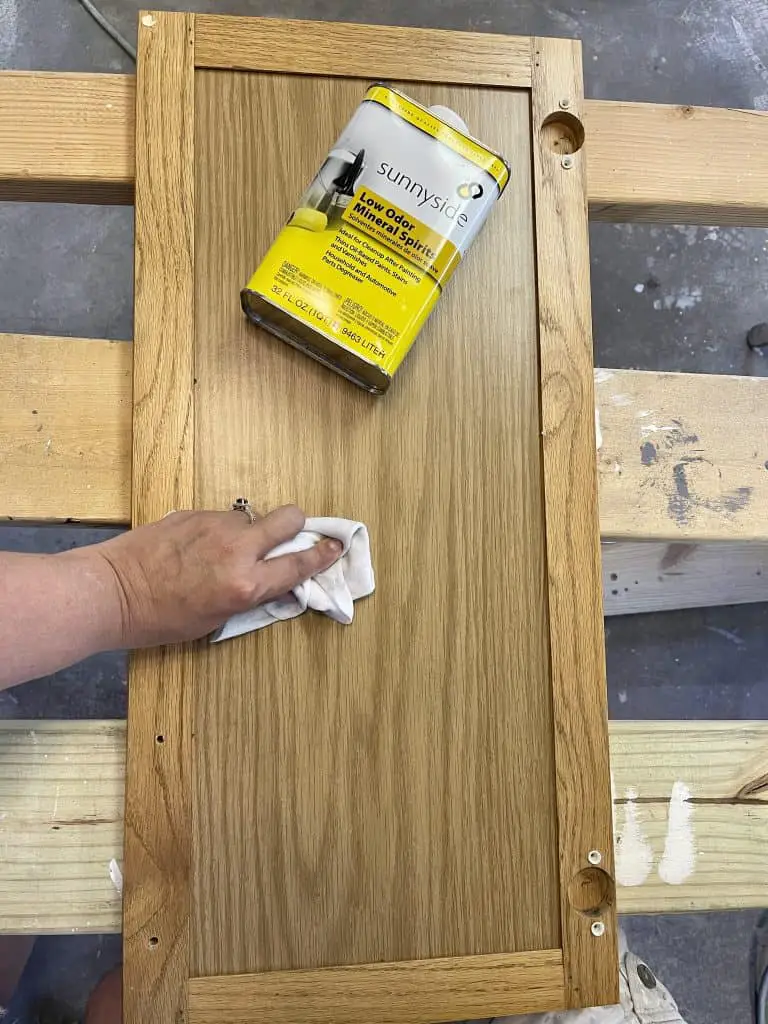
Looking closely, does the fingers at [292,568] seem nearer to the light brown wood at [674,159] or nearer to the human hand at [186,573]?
the human hand at [186,573]

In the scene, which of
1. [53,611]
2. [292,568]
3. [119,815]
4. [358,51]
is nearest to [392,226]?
[358,51]

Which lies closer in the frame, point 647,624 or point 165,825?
point 165,825

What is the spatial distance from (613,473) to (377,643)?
0.28 m

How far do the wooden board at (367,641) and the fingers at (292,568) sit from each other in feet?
0.13

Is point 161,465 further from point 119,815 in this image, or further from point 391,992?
point 391,992

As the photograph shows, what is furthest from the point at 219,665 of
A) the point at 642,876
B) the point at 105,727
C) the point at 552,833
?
the point at 642,876

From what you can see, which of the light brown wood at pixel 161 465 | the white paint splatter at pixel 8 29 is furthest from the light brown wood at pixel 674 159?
the white paint splatter at pixel 8 29

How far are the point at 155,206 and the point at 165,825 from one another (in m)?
0.53

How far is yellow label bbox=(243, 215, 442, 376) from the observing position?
70 centimetres

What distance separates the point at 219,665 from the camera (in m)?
0.70

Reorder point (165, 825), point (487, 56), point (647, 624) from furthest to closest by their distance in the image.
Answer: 1. point (647, 624)
2. point (487, 56)
3. point (165, 825)

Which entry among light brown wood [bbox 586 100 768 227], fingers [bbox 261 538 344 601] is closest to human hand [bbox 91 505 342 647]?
fingers [bbox 261 538 344 601]

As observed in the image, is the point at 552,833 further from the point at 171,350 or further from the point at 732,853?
the point at 171,350

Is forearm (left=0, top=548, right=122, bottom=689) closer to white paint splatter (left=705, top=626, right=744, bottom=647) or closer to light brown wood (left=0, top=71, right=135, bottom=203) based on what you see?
light brown wood (left=0, top=71, right=135, bottom=203)
